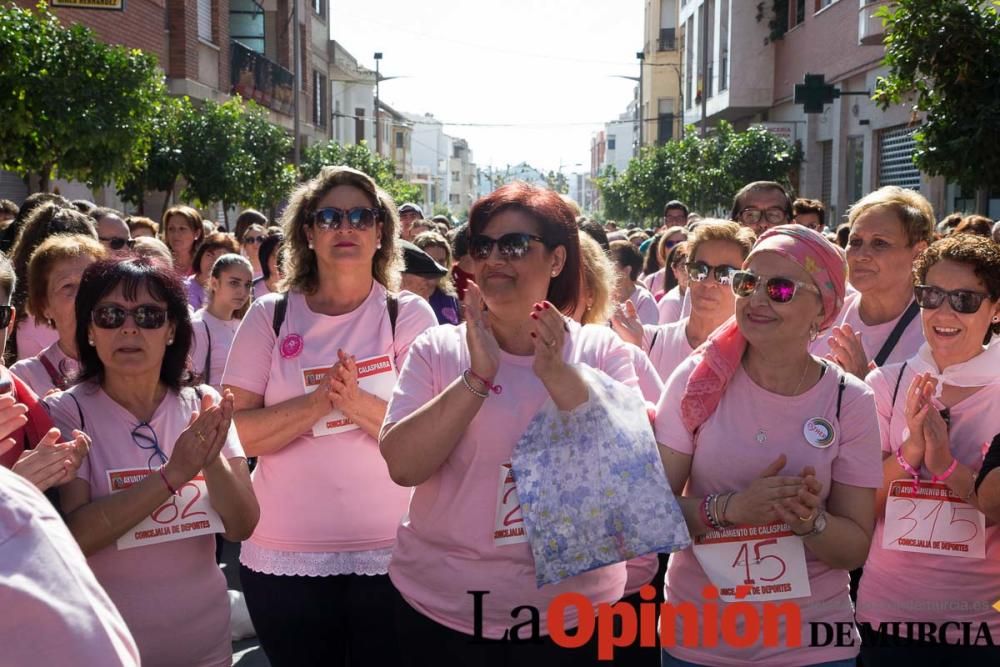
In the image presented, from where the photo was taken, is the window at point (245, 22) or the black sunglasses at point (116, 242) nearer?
the black sunglasses at point (116, 242)

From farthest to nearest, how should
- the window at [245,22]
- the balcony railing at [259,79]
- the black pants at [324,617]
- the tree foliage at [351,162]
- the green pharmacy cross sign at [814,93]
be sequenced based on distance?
the window at [245,22] < the tree foliage at [351,162] < the balcony railing at [259,79] < the green pharmacy cross sign at [814,93] < the black pants at [324,617]

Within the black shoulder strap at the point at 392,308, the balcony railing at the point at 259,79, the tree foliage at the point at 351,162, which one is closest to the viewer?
the black shoulder strap at the point at 392,308

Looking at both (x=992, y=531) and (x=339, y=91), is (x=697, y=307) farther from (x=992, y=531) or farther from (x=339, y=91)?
(x=339, y=91)

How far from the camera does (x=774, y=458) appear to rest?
3209 mm

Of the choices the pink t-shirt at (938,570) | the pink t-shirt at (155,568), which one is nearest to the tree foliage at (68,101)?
the pink t-shirt at (155,568)

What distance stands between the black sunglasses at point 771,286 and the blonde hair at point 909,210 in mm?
1722

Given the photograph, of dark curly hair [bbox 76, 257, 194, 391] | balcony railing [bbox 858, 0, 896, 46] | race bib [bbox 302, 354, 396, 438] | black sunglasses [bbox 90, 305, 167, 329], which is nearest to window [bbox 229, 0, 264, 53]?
balcony railing [bbox 858, 0, 896, 46]

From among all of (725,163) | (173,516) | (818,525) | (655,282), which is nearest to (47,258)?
(173,516)

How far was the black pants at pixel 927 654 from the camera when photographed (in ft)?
11.9

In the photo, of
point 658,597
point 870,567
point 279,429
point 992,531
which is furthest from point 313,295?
point 992,531

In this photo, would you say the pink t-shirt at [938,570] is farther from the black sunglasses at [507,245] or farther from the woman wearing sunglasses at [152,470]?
the woman wearing sunglasses at [152,470]

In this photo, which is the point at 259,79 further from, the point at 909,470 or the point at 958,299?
the point at 909,470

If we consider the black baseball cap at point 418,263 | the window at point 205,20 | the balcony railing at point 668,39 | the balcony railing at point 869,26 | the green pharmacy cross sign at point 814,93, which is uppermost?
the balcony railing at point 668,39

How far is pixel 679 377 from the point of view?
3340mm
